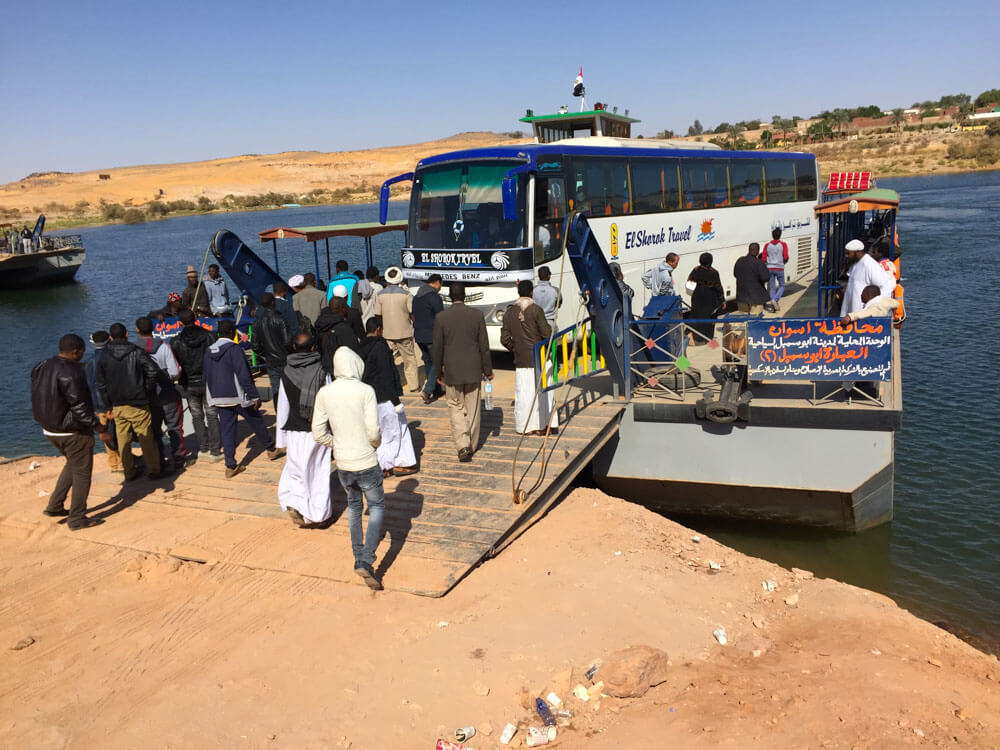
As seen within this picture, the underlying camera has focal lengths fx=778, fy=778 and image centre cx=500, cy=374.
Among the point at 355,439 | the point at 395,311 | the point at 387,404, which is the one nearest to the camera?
the point at 355,439

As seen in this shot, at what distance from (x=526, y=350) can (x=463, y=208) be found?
3.55 metres

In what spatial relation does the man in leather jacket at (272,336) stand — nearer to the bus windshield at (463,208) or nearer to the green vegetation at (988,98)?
the bus windshield at (463,208)

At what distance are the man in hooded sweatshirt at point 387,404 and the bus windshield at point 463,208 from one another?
3.28m

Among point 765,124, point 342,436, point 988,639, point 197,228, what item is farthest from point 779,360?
point 765,124

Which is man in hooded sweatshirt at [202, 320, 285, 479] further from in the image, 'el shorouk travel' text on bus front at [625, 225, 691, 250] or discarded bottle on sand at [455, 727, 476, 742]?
'el shorouk travel' text on bus front at [625, 225, 691, 250]

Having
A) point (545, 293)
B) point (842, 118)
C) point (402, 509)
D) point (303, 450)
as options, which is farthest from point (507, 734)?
point (842, 118)

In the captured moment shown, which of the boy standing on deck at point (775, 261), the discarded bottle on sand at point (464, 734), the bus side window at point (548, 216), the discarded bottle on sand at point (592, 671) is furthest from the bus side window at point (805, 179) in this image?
the discarded bottle on sand at point (464, 734)

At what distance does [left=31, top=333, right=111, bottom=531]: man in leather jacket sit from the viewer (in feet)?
24.6

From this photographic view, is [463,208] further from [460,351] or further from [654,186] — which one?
[654,186]

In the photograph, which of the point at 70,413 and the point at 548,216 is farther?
the point at 548,216

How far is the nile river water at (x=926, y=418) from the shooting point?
30.1 ft

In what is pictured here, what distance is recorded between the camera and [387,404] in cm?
798

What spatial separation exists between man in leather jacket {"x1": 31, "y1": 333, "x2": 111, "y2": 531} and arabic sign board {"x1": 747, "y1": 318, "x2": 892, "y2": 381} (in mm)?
7124

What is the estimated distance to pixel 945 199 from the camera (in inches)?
2153
